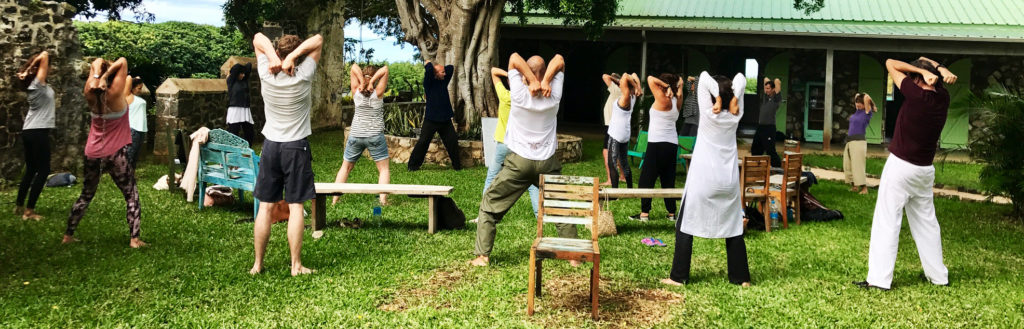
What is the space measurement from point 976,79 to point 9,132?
2012 cm

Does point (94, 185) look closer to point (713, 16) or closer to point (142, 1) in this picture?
point (713, 16)

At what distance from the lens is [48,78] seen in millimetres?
11414

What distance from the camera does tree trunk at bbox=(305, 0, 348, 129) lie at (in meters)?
21.4

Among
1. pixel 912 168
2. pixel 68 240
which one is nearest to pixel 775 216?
pixel 912 168

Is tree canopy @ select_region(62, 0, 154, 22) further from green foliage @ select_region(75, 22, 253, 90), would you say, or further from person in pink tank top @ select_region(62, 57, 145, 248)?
person in pink tank top @ select_region(62, 57, 145, 248)

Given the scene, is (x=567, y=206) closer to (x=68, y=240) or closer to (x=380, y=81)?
(x=380, y=81)

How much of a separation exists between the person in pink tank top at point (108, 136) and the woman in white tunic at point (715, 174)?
453cm

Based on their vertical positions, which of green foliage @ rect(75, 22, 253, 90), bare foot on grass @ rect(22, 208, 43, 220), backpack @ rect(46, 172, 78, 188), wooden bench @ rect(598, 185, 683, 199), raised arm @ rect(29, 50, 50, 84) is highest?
green foliage @ rect(75, 22, 253, 90)

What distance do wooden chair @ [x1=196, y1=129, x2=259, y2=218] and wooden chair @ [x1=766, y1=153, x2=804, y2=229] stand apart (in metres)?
5.33

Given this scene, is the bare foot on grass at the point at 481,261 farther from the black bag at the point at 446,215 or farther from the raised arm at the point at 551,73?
the black bag at the point at 446,215

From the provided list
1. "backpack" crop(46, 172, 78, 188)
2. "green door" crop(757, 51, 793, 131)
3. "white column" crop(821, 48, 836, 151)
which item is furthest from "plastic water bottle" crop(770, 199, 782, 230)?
"green door" crop(757, 51, 793, 131)

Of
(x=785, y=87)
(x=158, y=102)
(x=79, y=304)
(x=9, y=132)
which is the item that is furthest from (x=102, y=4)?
(x=79, y=304)

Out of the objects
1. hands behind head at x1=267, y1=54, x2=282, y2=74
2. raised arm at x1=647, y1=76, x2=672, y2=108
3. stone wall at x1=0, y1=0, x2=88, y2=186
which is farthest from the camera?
stone wall at x1=0, y1=0, x2=88, y2=186

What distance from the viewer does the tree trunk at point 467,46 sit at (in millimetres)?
14969
